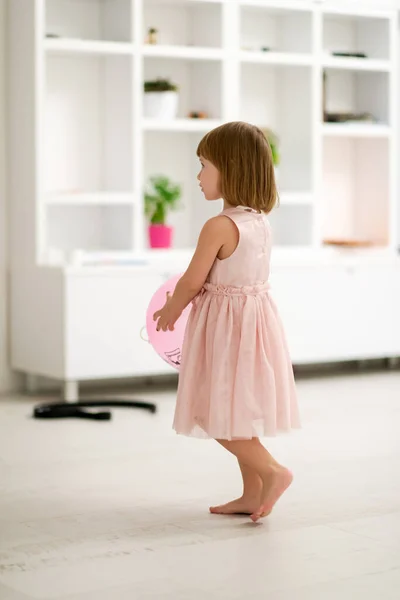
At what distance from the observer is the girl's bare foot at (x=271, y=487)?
3.05 metres

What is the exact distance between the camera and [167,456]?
4.00 metres

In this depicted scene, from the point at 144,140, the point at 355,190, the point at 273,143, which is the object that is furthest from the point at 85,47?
the point at 355,190

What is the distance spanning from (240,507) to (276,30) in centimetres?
363

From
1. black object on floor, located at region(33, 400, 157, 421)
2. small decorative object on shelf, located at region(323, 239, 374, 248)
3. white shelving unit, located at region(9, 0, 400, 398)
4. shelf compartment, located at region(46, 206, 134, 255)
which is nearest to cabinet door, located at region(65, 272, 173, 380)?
white shelving unit, located at region(9, 0, 400, 398)

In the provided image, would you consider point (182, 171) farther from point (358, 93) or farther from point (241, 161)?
point (241, 161)

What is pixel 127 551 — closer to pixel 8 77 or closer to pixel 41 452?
pixel 41 452

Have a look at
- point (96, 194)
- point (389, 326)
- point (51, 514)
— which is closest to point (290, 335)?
point (389, 326)

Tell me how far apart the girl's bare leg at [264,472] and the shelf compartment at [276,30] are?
10.8 ft

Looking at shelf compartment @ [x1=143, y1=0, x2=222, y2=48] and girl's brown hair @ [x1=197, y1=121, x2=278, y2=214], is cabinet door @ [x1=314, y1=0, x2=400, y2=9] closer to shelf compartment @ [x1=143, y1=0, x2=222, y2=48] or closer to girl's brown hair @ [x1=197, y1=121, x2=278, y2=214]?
shelf compartment @ [x1=143, y1=0, x2=222, y2=48]

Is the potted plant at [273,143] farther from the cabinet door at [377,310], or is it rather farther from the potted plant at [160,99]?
the cabinet door at [377,310]

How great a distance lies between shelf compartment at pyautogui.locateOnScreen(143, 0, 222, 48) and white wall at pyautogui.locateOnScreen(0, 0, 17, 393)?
71 cm

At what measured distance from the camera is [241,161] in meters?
3.06

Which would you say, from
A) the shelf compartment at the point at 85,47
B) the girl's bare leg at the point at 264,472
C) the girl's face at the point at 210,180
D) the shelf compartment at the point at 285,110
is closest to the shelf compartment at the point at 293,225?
the shelf compartment at the point at 285,110

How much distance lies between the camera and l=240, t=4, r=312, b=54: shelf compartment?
599cm
